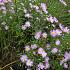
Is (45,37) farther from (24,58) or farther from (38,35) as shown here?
(24,58)

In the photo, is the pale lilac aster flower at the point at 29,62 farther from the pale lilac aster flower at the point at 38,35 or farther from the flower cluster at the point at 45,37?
the pale lilac aster flower at the point at 38,35

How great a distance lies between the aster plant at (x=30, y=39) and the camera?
8.82ft

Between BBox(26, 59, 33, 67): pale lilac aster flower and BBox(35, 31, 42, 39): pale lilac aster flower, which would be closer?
BBox(26, 59, 33, 67): pale lilac aster flower

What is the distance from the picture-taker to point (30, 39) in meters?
2.86

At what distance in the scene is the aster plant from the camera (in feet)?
8.82

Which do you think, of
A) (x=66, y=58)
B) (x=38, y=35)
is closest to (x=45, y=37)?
(x=38, y=35)

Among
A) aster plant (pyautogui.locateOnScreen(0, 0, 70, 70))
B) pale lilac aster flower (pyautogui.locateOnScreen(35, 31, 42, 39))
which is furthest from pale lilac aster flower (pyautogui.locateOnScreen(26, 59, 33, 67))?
pale lilac aster flower (pyautogui.locateOnScreen(35, 31, 42, 39))

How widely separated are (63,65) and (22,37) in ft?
1.48

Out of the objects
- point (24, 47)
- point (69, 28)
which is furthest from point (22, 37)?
point (69, 28)

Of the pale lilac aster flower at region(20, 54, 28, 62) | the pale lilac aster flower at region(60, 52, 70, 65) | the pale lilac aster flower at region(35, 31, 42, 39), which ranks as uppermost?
the pale lilac aster flower at region(35, 31, 42, 39)

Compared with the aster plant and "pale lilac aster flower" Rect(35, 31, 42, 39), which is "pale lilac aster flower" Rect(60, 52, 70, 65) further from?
"pale lilac aster flower" Rect(35, 31, 42, 39)

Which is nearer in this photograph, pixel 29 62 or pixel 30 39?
pixel 29 62

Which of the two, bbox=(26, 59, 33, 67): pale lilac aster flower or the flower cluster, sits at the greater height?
the flower cluster

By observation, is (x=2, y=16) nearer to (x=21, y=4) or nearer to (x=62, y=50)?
(x=21, y=4)
